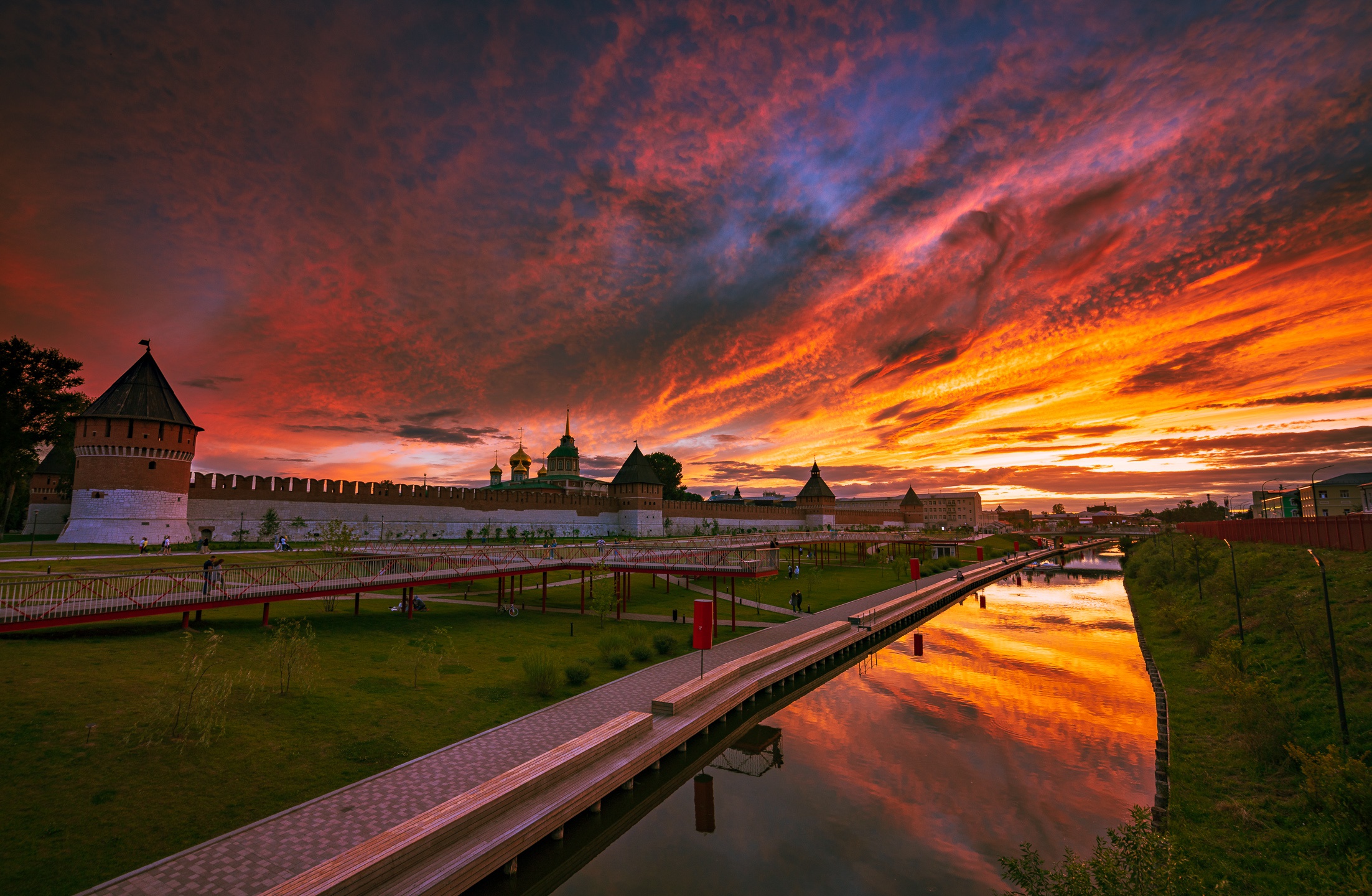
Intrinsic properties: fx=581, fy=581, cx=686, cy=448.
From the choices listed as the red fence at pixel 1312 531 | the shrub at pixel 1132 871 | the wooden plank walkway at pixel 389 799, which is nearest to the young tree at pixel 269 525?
the wooden plank walkway at pixel 389 799

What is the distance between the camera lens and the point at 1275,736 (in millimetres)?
10961

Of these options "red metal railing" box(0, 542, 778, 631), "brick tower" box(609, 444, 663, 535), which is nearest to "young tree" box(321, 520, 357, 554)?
"red metal railing" box(0, 542, 778, 631)

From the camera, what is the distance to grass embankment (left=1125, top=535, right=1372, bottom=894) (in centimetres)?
780

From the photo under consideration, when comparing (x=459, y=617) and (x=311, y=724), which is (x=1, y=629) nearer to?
(x=311, y=724)

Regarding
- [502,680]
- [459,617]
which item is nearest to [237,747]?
[502,680]

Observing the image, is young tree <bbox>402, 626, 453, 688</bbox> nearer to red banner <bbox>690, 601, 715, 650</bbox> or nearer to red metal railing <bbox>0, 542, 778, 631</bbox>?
red metal railing <bbox>0, 542, 778, 631</bbox>

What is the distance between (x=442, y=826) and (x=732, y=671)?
985cm

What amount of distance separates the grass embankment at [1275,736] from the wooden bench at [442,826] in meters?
8.27

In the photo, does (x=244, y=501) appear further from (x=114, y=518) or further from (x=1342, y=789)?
(x=1342, y=789)

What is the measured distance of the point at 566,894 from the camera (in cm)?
807

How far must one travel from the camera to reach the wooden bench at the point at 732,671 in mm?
13195

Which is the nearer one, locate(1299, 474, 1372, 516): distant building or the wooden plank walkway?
the wooden plank walkway

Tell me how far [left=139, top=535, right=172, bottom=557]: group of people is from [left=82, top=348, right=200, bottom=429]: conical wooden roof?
667cm

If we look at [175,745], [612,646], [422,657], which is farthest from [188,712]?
[612,646]
